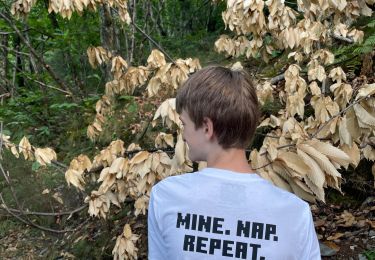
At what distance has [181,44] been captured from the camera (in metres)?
9.69

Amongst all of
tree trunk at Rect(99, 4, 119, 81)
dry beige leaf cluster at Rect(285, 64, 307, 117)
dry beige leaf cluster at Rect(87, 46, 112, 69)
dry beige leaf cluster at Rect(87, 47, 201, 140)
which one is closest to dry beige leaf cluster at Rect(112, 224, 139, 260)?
dry beige leaf cluster at Rect(87, 47, 201, 140)

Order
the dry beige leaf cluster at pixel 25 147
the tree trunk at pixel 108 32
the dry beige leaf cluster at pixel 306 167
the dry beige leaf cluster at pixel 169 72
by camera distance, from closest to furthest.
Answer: the dry beige leaf cluster at pixel 306 167 < the dry beige leaf cluster at pixel 169 72 < the dry beige leaf cluster at pixel 25 147 < the tree trunk at pixel 108 32

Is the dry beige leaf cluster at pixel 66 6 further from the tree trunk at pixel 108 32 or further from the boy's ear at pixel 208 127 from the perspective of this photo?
the tree trunk at pixel 108 32

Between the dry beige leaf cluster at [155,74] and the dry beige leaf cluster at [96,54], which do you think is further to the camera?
the dry beige leaf cluster at [96,54]

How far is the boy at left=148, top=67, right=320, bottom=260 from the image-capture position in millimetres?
1555

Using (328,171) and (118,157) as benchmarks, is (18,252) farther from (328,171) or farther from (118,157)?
(328,171)

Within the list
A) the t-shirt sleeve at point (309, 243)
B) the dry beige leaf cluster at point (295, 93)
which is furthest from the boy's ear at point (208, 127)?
the dry beige leaf cluster at point (295, 93)

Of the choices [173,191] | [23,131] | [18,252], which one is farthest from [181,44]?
[173,191]

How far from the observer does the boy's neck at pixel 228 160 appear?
5.41 ft

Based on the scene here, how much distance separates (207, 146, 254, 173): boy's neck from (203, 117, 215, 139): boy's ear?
57mm

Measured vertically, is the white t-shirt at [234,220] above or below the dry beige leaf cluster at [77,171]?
above

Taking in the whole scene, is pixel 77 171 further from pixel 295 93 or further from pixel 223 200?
pixel 223 200

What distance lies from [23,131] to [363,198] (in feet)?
18.9

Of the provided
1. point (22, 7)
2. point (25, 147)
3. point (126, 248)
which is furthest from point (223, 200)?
point (22, 7)
